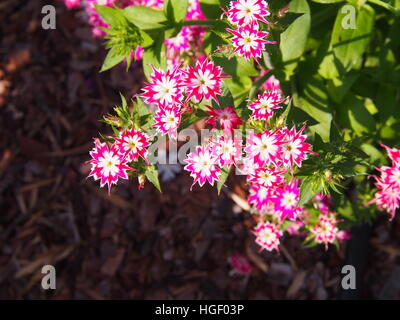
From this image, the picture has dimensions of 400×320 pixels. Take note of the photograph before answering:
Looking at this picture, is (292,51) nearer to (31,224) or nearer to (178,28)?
(178,28)

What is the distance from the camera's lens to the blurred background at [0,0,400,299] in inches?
127

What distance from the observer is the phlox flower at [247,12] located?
1.71 metres

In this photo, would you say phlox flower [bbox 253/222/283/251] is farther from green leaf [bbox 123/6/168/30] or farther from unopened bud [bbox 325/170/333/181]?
green leaf [bbox 123/6/168/30]

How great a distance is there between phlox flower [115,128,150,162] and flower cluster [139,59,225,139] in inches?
3.8

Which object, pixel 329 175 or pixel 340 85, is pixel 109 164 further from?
pixel 340 85

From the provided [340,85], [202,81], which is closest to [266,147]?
[202,81]

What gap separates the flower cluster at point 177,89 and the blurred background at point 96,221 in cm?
160

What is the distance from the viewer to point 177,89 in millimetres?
1799

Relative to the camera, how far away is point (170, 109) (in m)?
1.78

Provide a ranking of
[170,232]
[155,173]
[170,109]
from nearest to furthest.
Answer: [170,109], [155,173], [170,232]

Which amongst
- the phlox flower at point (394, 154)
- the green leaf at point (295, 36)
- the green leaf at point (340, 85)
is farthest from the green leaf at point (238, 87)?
the phlox flower at point (394, 154)

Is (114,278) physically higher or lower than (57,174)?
lower

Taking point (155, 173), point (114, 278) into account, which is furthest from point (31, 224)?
point (155, 173)
